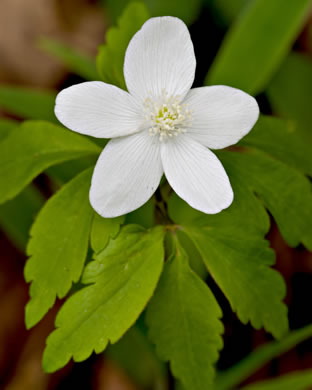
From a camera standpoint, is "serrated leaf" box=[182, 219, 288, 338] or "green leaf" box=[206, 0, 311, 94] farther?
"green leaf" box=[206, 0, 311, 94]

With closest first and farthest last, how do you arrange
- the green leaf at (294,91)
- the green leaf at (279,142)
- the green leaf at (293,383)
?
the green leaf at (279,142), the green leaf at (293,383), the green leaf at (294,91)

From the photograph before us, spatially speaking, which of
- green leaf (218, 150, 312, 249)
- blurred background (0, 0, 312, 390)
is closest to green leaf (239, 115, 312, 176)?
green leaf (218, 150, 312, 249)

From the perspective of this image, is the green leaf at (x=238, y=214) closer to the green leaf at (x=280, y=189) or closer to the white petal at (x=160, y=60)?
the green leaf at (x=280, y=189)

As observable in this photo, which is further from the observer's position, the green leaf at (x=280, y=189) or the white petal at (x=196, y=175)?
the green leaf at (x=280, y=189)

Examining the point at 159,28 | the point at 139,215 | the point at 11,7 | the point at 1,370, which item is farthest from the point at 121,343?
the point at 11,7

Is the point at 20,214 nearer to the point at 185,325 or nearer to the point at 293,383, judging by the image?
the point at 185,325

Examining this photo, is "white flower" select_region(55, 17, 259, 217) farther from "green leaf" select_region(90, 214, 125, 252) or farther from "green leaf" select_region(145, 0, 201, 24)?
"green leaf" select_region(145, 0, 201, 24)

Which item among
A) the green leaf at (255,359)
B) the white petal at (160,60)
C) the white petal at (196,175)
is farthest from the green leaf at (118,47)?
the green leaf at (255,359)
